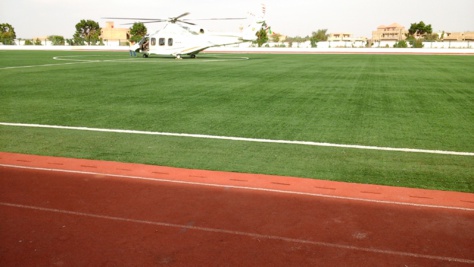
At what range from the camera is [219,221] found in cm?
572

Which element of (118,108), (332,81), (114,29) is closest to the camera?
(118,108)

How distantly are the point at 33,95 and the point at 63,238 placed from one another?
12924 mm

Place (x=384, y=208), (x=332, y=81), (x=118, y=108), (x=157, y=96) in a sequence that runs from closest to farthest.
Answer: (x=384, y=208) → (x=118, y=108) → (x=157, y=96) → (x=332, y=81)

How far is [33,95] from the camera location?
53.9 feet

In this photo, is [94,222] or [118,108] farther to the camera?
[118,108]

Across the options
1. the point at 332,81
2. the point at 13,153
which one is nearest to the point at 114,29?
the point at 332,81

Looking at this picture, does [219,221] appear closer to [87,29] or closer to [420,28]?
[420,28]

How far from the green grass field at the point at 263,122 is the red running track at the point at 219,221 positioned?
0.90m

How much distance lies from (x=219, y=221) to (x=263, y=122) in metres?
6.45

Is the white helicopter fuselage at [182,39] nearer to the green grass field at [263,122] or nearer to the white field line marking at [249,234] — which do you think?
the green grass field at [263,122]

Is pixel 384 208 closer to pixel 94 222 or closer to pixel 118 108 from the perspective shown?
pixel 94 222

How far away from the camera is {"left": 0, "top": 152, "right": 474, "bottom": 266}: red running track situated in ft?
15.8

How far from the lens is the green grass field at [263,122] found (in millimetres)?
8227

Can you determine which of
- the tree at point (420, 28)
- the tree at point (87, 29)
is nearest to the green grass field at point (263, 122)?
the tree at point (420, 28)
